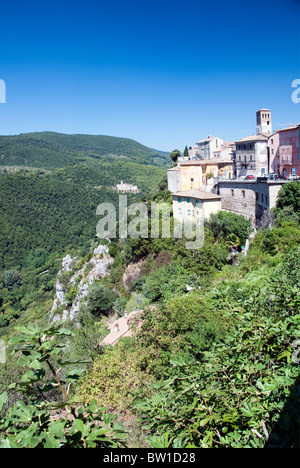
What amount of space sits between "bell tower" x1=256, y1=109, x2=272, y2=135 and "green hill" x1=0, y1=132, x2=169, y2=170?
297ft

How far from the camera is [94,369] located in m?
9.69

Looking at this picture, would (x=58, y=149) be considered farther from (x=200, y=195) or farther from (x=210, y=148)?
(x=200, y=195)

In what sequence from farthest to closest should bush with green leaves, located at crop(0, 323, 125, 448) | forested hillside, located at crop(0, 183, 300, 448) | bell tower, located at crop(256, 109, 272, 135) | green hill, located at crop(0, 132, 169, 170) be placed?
green hill, located at crop(0, 132, 169, 170), bell tower, located at crop(256, 109, 272, 135), forested hillside, located at crop(0, 183, 300, 448), bush with green leaves, located at crop(0, 323, 125, 448)

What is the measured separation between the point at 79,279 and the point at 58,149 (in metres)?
109

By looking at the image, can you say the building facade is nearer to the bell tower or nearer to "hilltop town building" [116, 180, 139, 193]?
the bell tower

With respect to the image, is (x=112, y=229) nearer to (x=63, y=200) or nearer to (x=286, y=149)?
(x=286, y=149)

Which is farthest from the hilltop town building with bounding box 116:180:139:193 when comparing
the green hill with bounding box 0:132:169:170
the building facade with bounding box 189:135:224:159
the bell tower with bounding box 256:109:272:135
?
the bell tower with bounding box 256:109:272:135

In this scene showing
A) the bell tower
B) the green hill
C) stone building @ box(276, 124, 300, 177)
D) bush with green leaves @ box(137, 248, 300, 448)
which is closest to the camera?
bush with green leaves @ box(137, 248, 300, 448)

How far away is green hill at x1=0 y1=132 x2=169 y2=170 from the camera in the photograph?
113062mm

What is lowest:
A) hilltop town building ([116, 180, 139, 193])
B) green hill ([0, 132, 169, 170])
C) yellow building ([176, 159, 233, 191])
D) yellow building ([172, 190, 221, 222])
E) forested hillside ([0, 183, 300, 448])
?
forested hillside ([0, 183, 300, 448])

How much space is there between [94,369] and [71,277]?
32027 mm

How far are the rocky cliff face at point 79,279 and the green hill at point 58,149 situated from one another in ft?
265

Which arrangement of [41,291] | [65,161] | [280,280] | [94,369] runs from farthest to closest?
[65,161]
[41,291]
[94,369]
[280,280]

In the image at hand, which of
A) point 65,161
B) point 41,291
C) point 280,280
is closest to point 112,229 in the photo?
point 41,291
